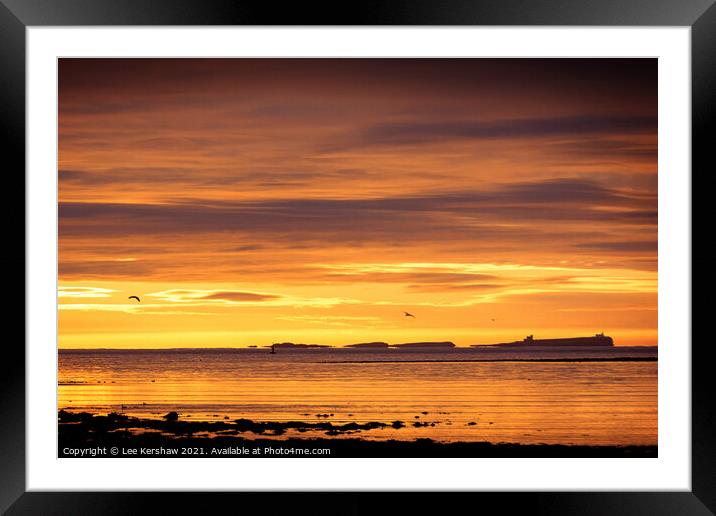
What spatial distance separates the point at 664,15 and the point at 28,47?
2101mm

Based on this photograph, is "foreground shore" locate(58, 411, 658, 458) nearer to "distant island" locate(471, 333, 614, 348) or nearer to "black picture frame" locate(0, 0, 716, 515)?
"distant island" locate(471, 333, 614, 348)

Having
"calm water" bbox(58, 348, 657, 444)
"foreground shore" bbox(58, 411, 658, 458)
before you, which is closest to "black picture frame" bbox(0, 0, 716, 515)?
"foreground shore" bbox(58, 411, 658, 458)

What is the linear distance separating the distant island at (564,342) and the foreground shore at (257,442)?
1.84 metres

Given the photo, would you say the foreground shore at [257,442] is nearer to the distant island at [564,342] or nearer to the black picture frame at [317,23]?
the distant island at [564,342]

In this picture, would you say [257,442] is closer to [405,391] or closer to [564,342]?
[405,391]

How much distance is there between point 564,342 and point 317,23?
1470cm

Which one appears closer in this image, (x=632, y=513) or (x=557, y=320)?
(x=632, y=513)

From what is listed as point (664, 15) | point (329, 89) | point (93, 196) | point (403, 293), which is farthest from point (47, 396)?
point (403, 293)

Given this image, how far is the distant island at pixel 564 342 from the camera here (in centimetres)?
1466

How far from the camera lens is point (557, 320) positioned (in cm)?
1564

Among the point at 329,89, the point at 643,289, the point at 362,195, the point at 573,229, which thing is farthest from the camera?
the point at 362,195

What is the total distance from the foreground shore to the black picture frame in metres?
6.61

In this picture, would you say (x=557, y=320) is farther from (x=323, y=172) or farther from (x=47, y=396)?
(x=47, y=396)

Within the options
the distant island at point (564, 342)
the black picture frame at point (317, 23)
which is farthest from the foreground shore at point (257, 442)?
the black picture frame at point (317, 23)
